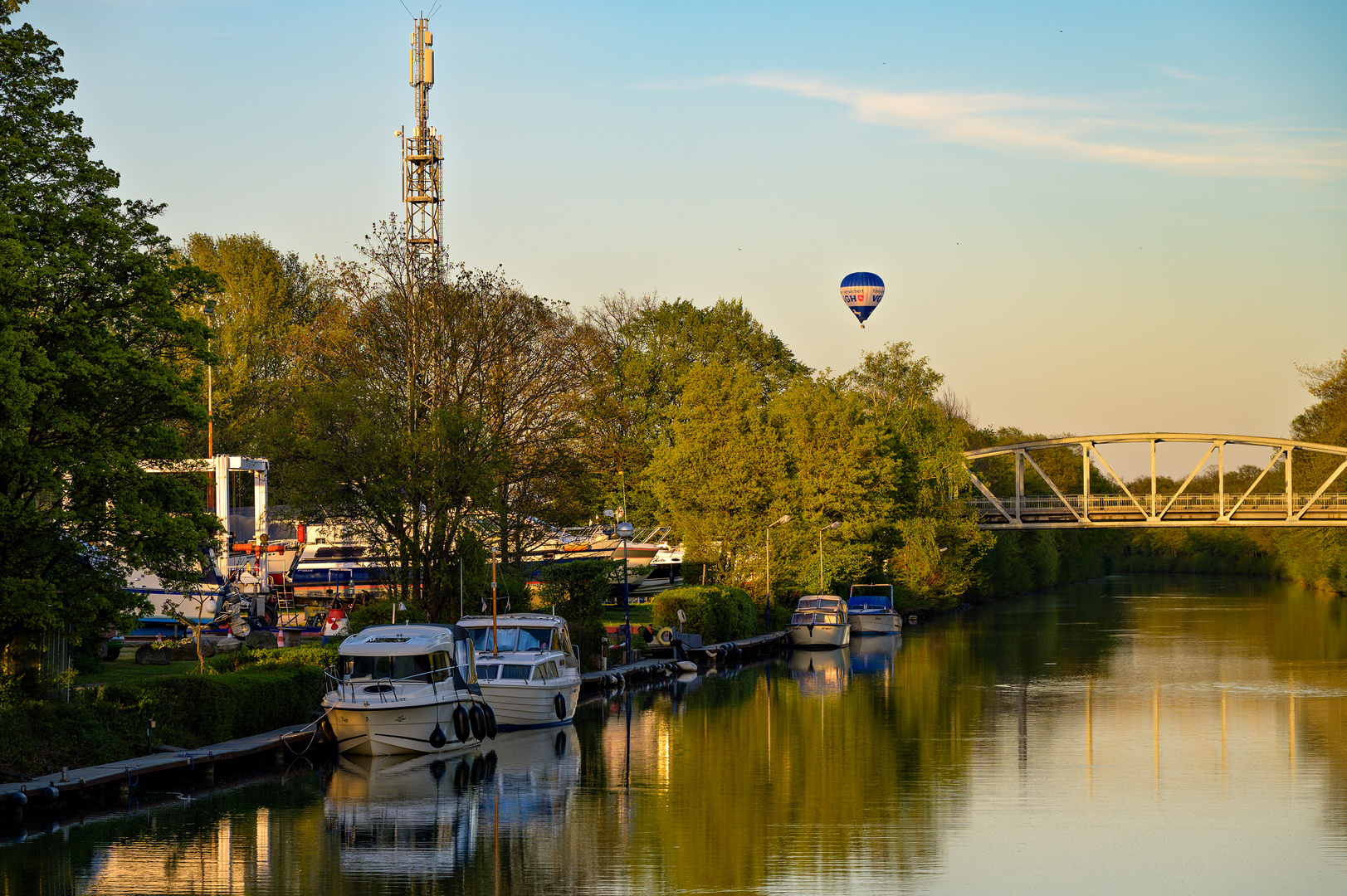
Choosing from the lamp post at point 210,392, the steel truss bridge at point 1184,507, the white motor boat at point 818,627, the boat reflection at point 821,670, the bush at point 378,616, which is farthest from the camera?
the steel truss bridge at point 1184,507

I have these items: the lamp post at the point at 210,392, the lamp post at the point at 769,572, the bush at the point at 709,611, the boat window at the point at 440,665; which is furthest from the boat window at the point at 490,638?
the lamp post at the point at 769,572

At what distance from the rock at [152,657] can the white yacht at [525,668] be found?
348 inches

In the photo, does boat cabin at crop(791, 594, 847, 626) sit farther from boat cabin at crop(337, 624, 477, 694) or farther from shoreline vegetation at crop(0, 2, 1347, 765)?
boat cabin at crop(337, 624, 477, 694)

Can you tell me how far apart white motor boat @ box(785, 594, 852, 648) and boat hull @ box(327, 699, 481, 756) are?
130 ft

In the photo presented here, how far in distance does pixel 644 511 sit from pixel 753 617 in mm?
19135

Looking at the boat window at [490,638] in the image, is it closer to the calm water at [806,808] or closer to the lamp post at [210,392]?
the calm water at [806,808]

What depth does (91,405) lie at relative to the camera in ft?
93.5

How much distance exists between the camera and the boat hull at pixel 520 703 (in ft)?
127

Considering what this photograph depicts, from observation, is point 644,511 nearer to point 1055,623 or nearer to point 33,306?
point 1055,623

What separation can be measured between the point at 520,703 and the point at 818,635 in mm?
35066

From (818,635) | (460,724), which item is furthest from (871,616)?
(460,724)

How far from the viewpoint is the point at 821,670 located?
60.8 metres

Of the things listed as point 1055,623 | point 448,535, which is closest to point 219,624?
point 448,535

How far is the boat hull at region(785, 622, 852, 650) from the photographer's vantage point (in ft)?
235
